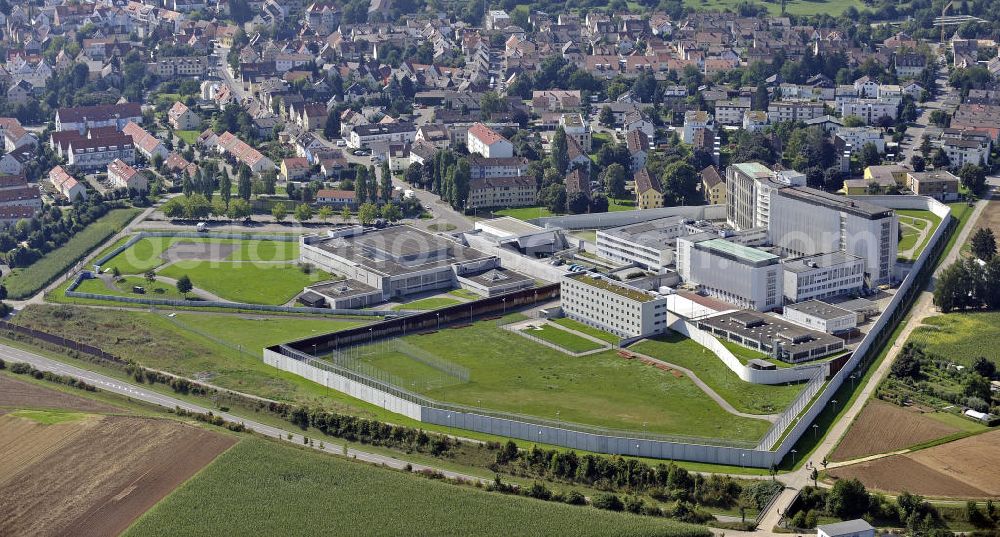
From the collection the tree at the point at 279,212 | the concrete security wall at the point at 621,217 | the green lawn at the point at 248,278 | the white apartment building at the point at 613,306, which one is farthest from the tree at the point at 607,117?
the white apartment building at the point at 613,306

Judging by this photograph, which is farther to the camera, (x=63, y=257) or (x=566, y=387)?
(x=63, y=257)

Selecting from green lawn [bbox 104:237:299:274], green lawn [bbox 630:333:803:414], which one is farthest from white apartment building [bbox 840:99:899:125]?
green lawn [bbox 630:333:803:414]

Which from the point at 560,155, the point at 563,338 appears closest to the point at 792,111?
the point at 560,155

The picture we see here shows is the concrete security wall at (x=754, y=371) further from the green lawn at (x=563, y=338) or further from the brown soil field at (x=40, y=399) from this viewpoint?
the brown soil field at (x=40, y=399)

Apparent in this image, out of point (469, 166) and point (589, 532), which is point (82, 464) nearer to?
point (589, 532)

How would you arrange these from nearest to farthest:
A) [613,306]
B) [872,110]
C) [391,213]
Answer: [613,306], [391,213], [872,110]

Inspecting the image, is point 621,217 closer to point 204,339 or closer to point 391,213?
point 391,213
